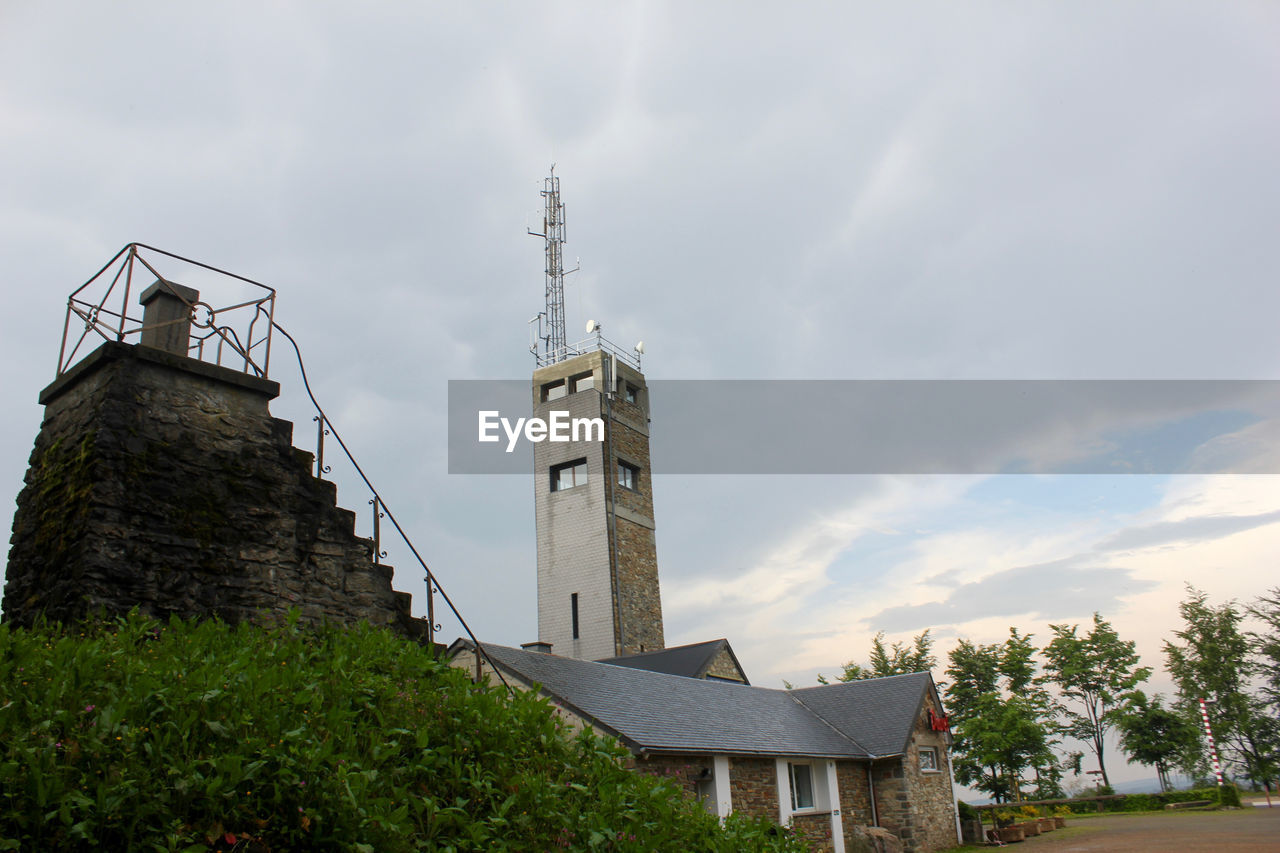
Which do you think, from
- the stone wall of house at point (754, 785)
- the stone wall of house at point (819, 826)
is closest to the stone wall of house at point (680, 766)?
the stone wall of house at point (754, 785)

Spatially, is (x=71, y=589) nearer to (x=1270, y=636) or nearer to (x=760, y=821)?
(x=760, y=821)

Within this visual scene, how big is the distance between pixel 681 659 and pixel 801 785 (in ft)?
22.4

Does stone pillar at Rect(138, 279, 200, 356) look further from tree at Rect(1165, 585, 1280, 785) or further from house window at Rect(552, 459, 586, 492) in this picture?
tree at Rect(1165, 585, 1280, 785)

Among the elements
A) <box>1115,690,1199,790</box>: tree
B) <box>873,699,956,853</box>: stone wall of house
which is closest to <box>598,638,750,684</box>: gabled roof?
<box>873,699,956,853</box>: stone wall of house

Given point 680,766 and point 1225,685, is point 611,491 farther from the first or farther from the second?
point 1225,685

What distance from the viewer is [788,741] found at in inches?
736

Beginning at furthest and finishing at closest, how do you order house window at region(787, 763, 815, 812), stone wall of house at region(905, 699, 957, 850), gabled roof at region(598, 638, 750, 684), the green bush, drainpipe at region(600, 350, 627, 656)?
1. drainpipe at region(600, 350, 627, 656)
2. gabled roof at region(598, 638, 750, 684)
3. stone wall of house at region(905, 699, 957, 850)
4. house window at region(787, 763, 815, 812)
5. the green bush

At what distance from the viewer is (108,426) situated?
24.9 feet

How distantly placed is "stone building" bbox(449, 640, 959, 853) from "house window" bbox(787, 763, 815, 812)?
2cm

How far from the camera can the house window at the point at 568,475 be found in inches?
1177

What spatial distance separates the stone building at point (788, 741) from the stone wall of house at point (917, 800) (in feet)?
0.09

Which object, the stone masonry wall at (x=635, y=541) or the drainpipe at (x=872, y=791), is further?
the stone masonry wall at (x=635, y=541)

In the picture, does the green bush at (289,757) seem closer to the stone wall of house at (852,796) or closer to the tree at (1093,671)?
the stone wall of house at (852,796)

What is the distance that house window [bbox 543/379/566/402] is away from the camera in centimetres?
3193
